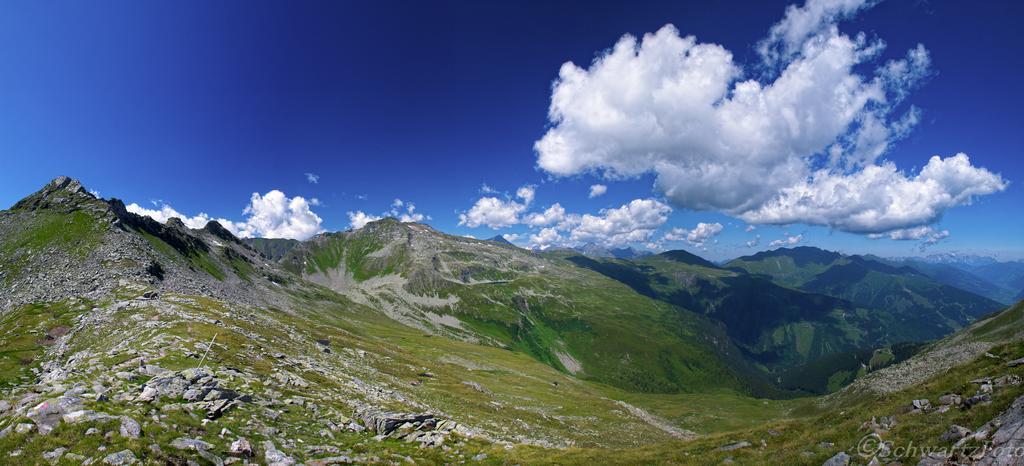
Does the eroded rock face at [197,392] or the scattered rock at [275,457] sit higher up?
the eroded rock face at [197,392]

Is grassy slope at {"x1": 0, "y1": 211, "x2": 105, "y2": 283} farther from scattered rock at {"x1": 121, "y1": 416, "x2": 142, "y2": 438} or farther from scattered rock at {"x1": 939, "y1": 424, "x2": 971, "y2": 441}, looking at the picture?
scattered rock at {"x1": 939, "y1": 424, "x2": 971, "y2": 441}

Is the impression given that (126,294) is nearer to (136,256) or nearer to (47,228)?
(136,256)

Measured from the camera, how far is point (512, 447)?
119 ft

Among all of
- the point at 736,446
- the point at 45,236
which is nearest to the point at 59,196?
the point at 45,236

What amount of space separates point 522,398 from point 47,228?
148 metres

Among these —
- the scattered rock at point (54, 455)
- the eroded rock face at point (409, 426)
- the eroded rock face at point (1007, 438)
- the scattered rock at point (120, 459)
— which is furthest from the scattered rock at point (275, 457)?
the eroded rock face at point (1007, 438)

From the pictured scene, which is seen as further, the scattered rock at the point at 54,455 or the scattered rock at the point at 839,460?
the scattered rock at the point at 839,460

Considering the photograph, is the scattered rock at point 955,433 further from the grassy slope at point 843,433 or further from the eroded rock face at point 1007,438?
the eroded rock face at point 1007,438

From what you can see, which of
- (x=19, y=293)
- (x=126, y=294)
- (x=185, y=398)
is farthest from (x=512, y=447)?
(x=19, y=293)

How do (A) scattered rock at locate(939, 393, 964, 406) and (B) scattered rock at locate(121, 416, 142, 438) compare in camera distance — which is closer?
(B) scattered rock at locate(121, 416, 142, 438)

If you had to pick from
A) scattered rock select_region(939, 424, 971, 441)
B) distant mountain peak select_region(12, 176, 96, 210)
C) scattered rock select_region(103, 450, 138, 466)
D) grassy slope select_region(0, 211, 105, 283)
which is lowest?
scattered rock select_region(939, 424, 971, 441)

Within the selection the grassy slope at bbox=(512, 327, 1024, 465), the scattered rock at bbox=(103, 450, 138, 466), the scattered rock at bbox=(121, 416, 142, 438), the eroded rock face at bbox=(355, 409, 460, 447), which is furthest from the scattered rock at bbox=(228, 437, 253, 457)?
the grassy slope at bbox=(512, 327, 1024, 465)

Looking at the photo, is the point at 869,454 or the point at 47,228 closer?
the point at 869,454

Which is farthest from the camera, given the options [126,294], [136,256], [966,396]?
[136,256]
